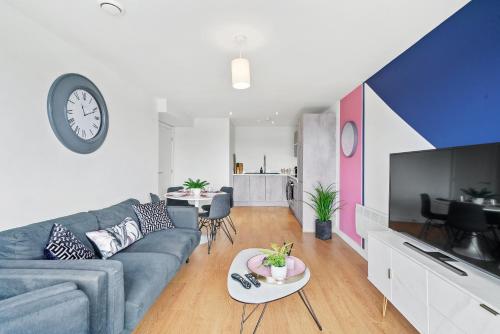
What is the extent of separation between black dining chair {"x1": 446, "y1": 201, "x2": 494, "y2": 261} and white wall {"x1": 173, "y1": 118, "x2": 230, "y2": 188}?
5020 millimetres

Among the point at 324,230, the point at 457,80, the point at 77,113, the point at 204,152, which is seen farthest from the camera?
the point at 204,152

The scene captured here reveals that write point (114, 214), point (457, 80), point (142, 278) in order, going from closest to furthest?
point (142, 278) < point (457, 80) < point (114, 214)

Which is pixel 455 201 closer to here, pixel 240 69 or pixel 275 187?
pixel 240 69

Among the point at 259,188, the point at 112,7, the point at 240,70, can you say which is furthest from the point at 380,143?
the point at 259,188

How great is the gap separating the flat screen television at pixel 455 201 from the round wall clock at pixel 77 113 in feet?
9.92

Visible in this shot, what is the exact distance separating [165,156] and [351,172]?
4.14 m

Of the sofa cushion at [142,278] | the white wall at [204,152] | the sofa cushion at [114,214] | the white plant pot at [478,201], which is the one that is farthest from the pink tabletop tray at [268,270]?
the white wall at [204,152]

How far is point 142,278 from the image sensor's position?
1730mm

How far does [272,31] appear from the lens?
2.10m

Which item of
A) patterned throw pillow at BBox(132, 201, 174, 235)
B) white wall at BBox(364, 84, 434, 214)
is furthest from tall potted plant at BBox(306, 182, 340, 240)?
patterned throw pillow at BBox(132, 201, 174, 235)

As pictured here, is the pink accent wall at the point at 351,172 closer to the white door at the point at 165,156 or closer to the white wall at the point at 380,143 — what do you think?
the white wall at the point at 380,143

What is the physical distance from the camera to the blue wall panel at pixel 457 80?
1.60m

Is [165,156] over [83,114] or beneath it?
beneath

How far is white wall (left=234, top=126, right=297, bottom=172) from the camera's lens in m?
7.50
